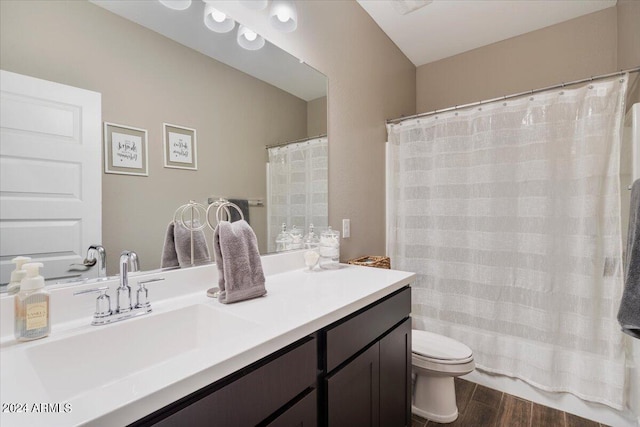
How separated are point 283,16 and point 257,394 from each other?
60.2 inches

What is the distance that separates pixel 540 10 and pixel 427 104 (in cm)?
96

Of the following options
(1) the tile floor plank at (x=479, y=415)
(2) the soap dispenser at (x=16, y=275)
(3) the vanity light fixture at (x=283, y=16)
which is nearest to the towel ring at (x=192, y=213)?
(2) the soap dispenser at (x=16, y=275)

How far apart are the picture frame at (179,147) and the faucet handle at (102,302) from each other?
448mm

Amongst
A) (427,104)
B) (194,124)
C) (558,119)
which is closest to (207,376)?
(194,124)

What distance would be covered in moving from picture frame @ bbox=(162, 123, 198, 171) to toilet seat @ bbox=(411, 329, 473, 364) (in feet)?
4.82

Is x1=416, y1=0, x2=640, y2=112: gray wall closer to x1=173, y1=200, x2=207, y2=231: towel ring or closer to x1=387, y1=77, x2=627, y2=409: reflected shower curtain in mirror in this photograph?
x1=387, y1=77, x2=627, y2=409: reflected shower curtain in mirror

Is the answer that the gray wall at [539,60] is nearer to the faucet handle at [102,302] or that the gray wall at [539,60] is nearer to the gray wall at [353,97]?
the gray wall at [353,97]

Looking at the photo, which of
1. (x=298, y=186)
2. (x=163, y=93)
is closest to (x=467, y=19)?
(x=298, y=186)

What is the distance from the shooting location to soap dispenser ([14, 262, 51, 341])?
2.19 feet

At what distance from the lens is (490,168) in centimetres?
186

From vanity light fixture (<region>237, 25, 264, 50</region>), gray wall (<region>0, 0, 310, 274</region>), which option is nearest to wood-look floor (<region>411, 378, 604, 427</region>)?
gray wall (<region>0, 0, 310, 274</region>)

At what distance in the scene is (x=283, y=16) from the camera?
1406mm

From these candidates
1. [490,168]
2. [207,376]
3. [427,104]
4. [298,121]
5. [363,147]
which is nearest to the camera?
[207,376]

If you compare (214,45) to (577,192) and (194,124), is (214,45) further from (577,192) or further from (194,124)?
(577,192)
